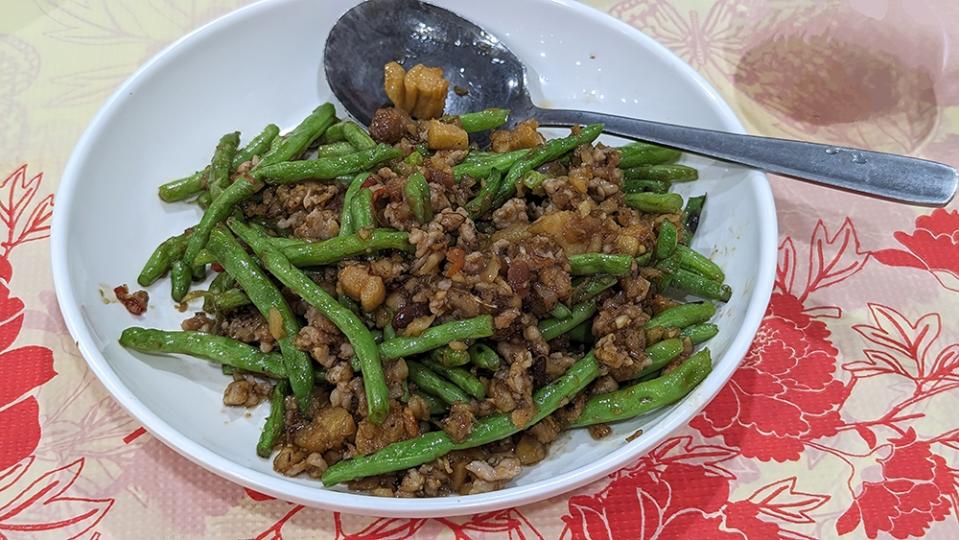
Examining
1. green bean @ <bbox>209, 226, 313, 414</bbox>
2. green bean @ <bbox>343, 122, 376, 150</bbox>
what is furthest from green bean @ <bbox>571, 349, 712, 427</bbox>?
green bean @ <bbox>343, 122, 376, 150</bbox>

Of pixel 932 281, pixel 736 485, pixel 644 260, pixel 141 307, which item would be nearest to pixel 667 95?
pixel 644 260

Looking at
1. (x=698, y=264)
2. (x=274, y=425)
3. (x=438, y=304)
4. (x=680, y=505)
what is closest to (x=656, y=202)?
(x=698, y=264)

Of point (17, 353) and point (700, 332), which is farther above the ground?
point (700, 332)

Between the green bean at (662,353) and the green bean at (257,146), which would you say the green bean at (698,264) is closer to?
the green bean at (662,353)

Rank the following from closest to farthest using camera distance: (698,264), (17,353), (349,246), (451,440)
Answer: (451,440) < (349,246) < (698,264) < (17,353)

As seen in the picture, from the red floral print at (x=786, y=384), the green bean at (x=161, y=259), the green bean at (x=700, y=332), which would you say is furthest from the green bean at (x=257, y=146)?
the red floral print at (x=786, y=384)

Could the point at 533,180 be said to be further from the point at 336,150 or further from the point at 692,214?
the point at 336,150
